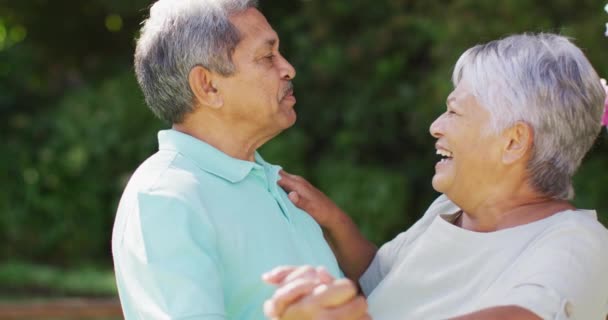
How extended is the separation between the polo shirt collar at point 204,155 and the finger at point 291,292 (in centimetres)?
68

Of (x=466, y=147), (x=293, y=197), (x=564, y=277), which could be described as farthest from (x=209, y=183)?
(x=564, y=277)

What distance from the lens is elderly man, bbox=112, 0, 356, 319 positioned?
1.94 meters

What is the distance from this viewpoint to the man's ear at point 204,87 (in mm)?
2240

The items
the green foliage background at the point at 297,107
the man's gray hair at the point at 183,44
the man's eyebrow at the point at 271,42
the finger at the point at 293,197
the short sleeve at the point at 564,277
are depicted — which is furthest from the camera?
the green foliage background at the point at 297,107

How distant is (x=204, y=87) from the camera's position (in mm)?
2268

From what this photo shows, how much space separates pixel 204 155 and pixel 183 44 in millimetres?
252

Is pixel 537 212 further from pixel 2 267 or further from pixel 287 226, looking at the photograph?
pixel 2 267

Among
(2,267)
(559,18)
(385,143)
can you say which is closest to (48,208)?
(2,267)

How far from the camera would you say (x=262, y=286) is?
2127 mm

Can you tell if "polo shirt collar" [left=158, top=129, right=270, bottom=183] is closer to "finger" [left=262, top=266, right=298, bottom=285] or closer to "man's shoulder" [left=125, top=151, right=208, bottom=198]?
"man's shoulder" [left=125, top=151, right=208, bottom=198]

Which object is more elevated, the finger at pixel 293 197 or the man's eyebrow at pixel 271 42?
the man's eyebrow at pixel 271 42

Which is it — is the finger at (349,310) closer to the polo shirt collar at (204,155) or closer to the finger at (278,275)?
the finger at (278,275)

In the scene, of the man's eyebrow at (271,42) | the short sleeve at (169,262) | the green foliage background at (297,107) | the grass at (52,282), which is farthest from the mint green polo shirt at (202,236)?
the grass at (52,282)

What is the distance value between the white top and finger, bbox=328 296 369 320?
1.22 ft
